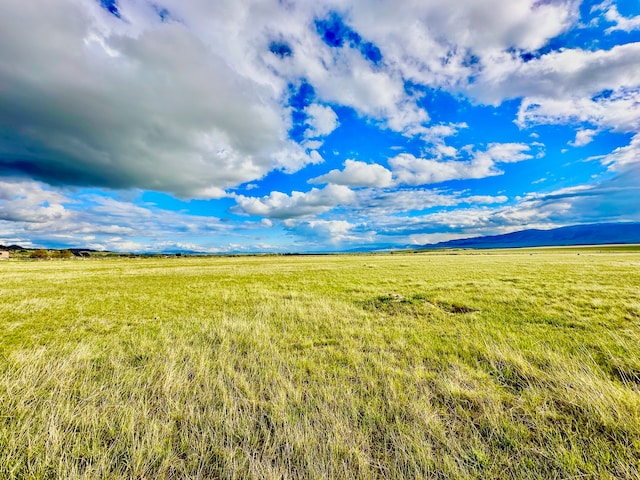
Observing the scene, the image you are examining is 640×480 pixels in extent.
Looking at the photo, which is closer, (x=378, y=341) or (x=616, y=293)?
(x=378, y=341)

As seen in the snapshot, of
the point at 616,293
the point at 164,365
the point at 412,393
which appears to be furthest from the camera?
the point at 616,293

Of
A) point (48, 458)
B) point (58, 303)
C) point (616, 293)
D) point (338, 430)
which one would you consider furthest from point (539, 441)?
point (58, 303)

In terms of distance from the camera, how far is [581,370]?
6848 mm

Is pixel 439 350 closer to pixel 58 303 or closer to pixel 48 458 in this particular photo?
pixel 48 458

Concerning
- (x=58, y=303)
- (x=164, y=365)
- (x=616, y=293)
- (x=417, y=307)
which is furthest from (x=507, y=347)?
(x=58, y=303)

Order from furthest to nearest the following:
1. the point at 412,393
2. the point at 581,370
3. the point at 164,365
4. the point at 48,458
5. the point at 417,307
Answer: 1. the point at 417,307
2. the point at 164,365
3. the point at 581,370
4. the point at 412,393
5. the point at 48,458

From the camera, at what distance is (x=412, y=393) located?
5902 millimetres

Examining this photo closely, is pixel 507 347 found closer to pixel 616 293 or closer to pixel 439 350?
pixel 439 350

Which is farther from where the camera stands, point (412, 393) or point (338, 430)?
point (412, 393)

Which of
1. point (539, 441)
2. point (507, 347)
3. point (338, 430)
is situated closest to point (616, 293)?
point (507, 347)

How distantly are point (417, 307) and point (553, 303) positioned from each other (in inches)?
287

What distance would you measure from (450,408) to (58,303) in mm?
22041

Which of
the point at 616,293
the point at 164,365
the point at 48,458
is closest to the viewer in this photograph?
the point at 48,458

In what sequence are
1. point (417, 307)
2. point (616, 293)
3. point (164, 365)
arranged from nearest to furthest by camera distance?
point (164, 365)
point (417, 307)
point (616, 293)
